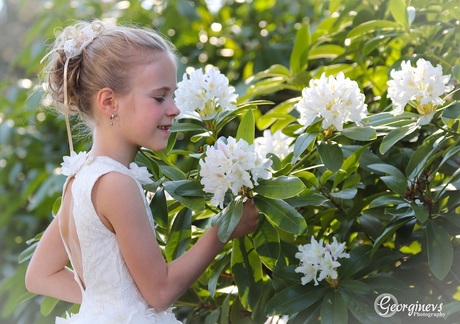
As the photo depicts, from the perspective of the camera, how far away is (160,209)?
1.70m

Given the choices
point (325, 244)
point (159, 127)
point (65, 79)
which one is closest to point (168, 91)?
point (159, 127)

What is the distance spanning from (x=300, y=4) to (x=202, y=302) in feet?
6.51

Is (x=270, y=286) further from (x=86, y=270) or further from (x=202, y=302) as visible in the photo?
(x=86, y=270)

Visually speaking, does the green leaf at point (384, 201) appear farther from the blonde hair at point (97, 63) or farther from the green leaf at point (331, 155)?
the blonde hair at point (97, 63)

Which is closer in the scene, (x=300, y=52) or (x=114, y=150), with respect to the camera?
(x=114, y=150)

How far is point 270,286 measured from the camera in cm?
183

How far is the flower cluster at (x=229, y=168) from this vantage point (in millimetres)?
1490

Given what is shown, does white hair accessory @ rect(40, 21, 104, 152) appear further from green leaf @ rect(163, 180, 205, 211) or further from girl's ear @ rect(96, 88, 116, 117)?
green leaf @ rect(163, 180, 205, 211)

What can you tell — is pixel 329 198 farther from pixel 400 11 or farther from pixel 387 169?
pixel 400 11

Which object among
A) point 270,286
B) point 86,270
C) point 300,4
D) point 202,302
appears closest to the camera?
point 86,270

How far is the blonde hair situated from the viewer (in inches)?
61.0

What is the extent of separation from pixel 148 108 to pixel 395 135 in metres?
0.55

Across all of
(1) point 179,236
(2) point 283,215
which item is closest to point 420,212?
(2) point 283,215

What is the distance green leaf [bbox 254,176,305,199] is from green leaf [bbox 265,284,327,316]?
0.27 m
